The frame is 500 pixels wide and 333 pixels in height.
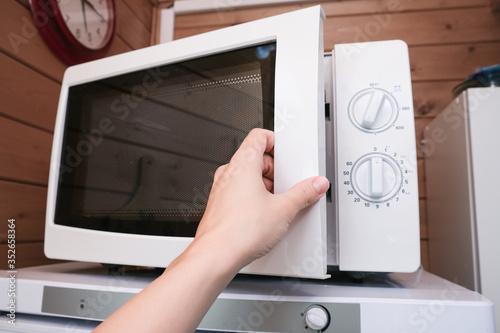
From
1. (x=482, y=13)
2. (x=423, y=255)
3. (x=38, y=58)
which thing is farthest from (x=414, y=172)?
(x=482, y=13)

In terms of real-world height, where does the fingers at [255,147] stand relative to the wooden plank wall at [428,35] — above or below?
below

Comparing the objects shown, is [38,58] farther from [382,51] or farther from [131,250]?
[382,51]

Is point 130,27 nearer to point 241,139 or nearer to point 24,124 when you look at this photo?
point 24,124

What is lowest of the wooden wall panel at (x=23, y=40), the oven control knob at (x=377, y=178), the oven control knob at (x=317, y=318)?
the oven control knob at (x=317, y=318)

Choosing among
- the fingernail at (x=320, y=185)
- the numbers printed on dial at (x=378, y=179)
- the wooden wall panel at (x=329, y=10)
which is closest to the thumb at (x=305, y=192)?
the fingernail at (x=320, y=185)

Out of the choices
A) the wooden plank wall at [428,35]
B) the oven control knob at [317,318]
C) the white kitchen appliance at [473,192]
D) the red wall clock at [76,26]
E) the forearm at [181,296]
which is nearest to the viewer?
the forearm at [181,296]

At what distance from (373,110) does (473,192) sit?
40 cm

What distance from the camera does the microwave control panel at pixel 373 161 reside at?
1.69ft

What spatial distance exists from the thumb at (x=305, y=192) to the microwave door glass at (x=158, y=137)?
0.37 feet

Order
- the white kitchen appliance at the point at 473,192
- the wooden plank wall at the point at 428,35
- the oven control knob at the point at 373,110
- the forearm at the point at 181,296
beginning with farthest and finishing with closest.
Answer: the wooden plank wall at the point at 428,35
the white kitchen appliance at the point at 473,192
the oven control knob at the point at 373,110
the forearm at the point at 181,296

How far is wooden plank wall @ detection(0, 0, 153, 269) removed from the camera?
2.60 ft

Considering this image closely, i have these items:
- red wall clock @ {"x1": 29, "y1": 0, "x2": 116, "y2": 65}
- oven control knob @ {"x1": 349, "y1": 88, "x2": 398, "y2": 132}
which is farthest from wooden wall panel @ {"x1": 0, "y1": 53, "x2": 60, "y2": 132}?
oven control knob @ {"x1": 349, "y1": 88, "x2": 398, "y2": 132}

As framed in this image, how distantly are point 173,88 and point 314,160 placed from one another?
0.31m

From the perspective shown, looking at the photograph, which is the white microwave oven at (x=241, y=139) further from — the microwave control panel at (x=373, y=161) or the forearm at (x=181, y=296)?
the forearm at (x=181, y=296)
